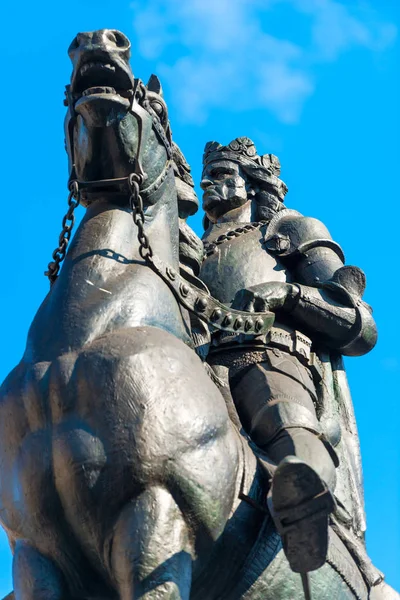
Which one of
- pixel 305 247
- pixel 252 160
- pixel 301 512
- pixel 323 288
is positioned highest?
pixel 252 160

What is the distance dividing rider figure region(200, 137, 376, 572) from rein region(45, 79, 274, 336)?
0.45 m

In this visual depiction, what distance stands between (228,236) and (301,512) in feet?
10.7

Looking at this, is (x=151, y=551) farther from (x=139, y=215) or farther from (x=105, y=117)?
(x=105, y=117)

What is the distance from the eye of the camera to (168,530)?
5805 millimetres

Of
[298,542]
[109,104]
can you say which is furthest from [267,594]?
[109,104]

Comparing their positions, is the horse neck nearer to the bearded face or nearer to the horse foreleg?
the horse foreleg

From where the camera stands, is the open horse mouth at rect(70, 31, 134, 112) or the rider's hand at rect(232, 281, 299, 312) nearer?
the open horse mouth at rect(70, 31, 134, 112)

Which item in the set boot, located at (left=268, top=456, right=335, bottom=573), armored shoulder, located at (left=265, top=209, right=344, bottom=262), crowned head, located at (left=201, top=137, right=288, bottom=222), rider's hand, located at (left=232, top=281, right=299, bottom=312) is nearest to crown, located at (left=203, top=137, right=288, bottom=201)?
crowned head, located at (left=201, top=137, right=288, bottom=222)

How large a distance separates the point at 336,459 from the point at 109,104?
227 centimetres

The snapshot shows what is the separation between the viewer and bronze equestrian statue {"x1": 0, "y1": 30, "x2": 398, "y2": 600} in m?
5.84

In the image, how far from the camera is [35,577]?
5.91 metres

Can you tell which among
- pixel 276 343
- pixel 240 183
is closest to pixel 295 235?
pixel 240 183

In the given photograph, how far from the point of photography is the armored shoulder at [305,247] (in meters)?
8.53

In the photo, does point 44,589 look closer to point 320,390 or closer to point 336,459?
point 336,459
